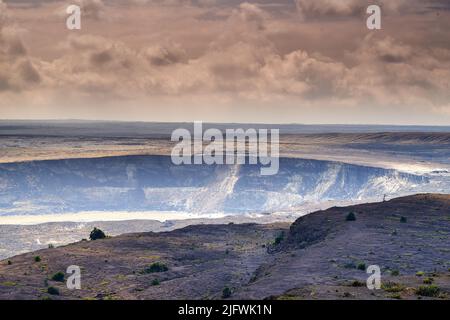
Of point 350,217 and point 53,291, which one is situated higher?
point 350,217

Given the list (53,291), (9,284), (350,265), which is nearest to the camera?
(350,265)

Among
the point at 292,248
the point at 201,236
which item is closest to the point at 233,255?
the point at 292,248

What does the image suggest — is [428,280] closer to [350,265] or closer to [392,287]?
[392,287]

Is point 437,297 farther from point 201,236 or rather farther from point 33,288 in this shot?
point 201,236

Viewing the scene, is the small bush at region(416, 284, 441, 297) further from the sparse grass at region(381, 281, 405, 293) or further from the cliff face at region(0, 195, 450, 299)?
the sparse grass at region(381, 281, 405, 293)

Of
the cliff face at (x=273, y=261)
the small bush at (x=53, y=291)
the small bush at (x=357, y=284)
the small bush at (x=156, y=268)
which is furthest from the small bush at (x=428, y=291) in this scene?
the small bush at (x=156, y=268)

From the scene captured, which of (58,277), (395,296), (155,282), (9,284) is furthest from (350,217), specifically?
(395,296)

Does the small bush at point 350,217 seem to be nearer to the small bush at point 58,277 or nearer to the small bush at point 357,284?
the small bush at point 58,277

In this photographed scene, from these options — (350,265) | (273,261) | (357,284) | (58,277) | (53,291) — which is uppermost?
(357,284)
